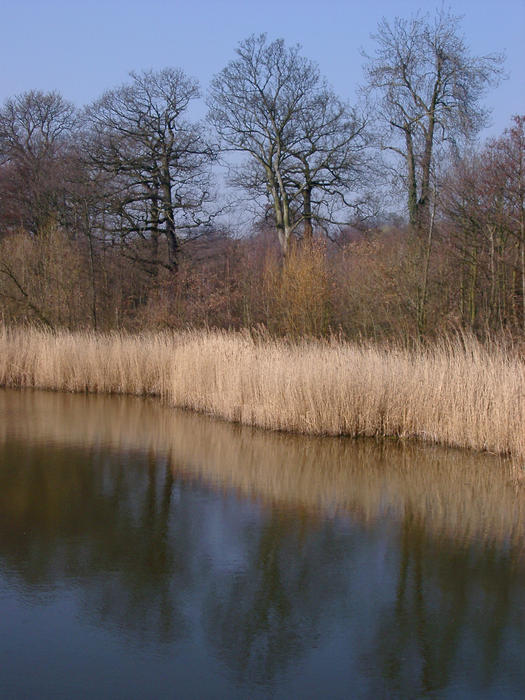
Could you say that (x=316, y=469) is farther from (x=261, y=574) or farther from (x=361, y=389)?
(x=261, y=574)

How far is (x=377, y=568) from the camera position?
16.4ft

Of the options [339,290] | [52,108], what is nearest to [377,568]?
[339,290]

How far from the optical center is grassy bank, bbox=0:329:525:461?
823 cm

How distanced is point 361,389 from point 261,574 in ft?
14.7

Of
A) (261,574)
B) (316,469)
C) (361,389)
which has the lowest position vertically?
(261,574)

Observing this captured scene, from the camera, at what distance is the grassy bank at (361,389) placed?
823 cm

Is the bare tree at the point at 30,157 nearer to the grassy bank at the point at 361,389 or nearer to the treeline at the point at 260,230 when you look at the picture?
the treeline at the point at 260,230

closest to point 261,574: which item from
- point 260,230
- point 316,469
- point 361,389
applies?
point 316,469

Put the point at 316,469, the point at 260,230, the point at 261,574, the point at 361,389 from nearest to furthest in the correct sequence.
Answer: the point at 261,574 < the point at 316,469 < the point at 361,389 < the point at 260,230

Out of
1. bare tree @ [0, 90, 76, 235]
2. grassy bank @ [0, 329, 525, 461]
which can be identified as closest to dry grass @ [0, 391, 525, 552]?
grassy bank @ [0, 329, 525, 461]

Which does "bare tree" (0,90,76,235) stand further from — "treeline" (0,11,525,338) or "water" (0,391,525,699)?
"water" (0,391,525,699)

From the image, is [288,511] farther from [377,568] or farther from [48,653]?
[48,653]

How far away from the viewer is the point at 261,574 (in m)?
4.87

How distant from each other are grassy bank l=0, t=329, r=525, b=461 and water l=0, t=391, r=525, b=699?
1.58 feet
